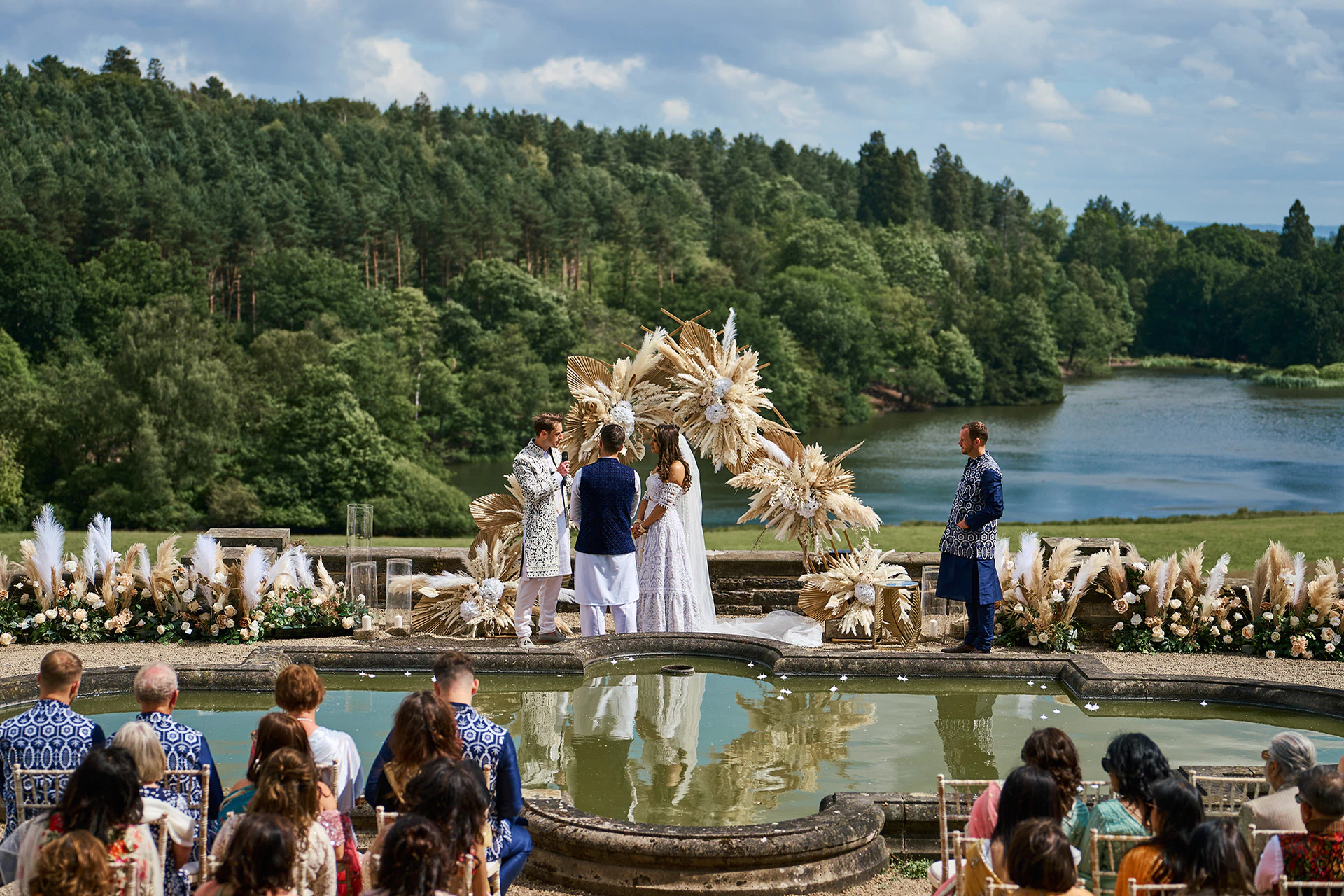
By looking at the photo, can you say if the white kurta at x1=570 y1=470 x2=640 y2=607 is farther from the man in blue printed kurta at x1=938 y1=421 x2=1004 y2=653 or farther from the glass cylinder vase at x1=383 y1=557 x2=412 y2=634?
the man in blue printed kurta at x1=938 y1=421 x2=1004 y2=653

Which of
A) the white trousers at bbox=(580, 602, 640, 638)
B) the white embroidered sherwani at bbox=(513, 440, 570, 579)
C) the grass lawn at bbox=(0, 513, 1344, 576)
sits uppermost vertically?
the white embroidered sherwani at bbox=(513, 440, 570, 579)

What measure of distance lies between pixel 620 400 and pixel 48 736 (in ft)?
20.7

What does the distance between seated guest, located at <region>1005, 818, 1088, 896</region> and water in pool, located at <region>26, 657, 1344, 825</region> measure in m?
2.54

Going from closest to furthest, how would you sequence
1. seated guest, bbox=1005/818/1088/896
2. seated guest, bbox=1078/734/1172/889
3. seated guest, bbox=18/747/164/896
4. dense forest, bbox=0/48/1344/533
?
seated guest, bbox=1005/818/1088/896 < seated guest, bbox=18/747/164/896 < seated guest, bbox=1078/734/1172/889 < dense forest, bbox=0/48/1344/533

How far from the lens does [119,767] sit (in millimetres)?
4086

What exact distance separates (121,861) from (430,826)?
3.95ft

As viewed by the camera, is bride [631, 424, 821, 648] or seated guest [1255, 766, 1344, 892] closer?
seated guest [1255, 766, 1344, 892]

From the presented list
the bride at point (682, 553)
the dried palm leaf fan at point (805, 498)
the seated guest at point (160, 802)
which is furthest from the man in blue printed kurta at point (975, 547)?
the seated guest at point (160, 802)

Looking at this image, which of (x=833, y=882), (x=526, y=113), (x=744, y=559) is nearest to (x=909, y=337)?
(x=526, y=113)

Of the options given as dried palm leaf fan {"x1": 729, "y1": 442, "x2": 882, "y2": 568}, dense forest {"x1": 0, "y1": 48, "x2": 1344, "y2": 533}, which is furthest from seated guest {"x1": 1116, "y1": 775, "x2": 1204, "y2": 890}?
dense forest {"x1": 0, "y1": 48, "x2": 1344, "y2": 533}

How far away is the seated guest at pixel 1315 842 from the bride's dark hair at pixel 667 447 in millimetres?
6008

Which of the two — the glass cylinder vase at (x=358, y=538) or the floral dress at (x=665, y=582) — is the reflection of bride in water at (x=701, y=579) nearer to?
the floral dress at (x=665, y=582)

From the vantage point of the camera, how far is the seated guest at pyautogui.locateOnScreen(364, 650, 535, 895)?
4691 millimetres

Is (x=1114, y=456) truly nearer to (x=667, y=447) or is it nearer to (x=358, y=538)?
(x=667, y=447)
